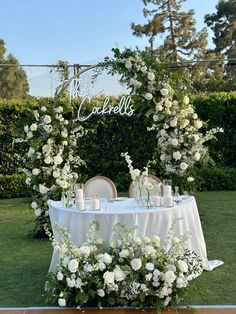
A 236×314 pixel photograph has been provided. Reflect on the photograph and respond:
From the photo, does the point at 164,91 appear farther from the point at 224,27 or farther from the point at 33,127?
the point at 224,27

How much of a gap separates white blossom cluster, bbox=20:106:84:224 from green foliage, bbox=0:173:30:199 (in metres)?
4.64

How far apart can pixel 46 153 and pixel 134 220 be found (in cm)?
251

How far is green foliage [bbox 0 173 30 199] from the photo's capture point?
11.2m

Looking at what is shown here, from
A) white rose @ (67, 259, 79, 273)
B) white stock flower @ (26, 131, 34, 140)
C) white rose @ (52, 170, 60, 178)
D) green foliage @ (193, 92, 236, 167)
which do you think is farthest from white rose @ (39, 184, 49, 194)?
green foliage @ (193, 92, 236, 167)

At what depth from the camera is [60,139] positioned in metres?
6.66

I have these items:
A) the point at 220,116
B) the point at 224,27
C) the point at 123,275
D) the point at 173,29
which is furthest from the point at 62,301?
the point at 224,27

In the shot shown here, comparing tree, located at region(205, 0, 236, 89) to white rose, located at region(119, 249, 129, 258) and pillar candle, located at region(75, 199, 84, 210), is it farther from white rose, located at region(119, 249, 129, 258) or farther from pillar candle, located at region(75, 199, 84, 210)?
white rose, located at region(119, 249, 129, 258)

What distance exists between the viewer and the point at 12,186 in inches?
441

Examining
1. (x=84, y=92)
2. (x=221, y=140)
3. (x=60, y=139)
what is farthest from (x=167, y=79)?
(x=221, y=140)

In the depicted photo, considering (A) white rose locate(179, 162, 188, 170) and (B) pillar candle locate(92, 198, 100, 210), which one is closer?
(B) pillar candle locate(92, 198, 100, 210)

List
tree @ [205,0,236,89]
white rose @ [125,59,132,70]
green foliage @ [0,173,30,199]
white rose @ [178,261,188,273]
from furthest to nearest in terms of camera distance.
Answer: tree @ [205,0,236,89] → green foliage @ [0,173,30,199] → white rose @ [125,59,132,70] → white rose @ [178,261,188,273]

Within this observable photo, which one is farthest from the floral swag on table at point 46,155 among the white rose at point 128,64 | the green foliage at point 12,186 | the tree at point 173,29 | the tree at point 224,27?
the tree at point 224,27

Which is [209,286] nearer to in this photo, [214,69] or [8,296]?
[8,296]

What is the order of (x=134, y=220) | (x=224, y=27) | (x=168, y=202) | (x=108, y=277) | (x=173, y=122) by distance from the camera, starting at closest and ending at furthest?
(x=108, y=277) → (x=134, y=220) → (x=168, y=202) → (x=173, y=122) → (x=224, y=27)
